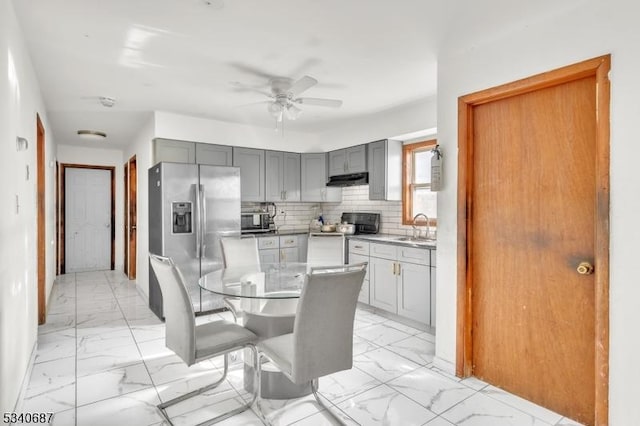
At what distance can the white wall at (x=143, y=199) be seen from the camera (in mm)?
4684

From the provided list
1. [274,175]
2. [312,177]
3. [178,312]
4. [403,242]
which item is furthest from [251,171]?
[178,312]

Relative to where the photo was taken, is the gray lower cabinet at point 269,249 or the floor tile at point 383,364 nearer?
the floor tile at point 383,364

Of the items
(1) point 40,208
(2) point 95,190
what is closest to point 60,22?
(1) point 40,208

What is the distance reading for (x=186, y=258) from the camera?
4051 millimetres

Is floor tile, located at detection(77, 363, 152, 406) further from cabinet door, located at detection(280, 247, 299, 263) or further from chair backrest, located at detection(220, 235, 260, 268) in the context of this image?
cabinet door, located at detection(280, 247, 299, 263)

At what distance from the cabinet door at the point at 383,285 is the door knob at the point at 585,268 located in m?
1.99

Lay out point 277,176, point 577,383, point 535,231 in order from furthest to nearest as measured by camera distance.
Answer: point 277,176
point 535,231
point 577,383

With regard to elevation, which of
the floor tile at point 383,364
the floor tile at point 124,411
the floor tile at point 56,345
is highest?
the floor tile at point 56,345

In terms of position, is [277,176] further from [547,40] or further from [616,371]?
[616,371]

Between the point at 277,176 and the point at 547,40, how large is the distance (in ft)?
12.3

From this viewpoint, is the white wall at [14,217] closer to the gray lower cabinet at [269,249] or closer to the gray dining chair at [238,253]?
the gray dining chair at [238,253]

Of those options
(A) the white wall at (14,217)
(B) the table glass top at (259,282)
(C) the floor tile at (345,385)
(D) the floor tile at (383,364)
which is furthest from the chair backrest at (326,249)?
(A) the white wall at (14,217)

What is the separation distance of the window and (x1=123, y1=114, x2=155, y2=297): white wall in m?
3.22

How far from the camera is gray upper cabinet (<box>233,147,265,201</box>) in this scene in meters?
4.97
